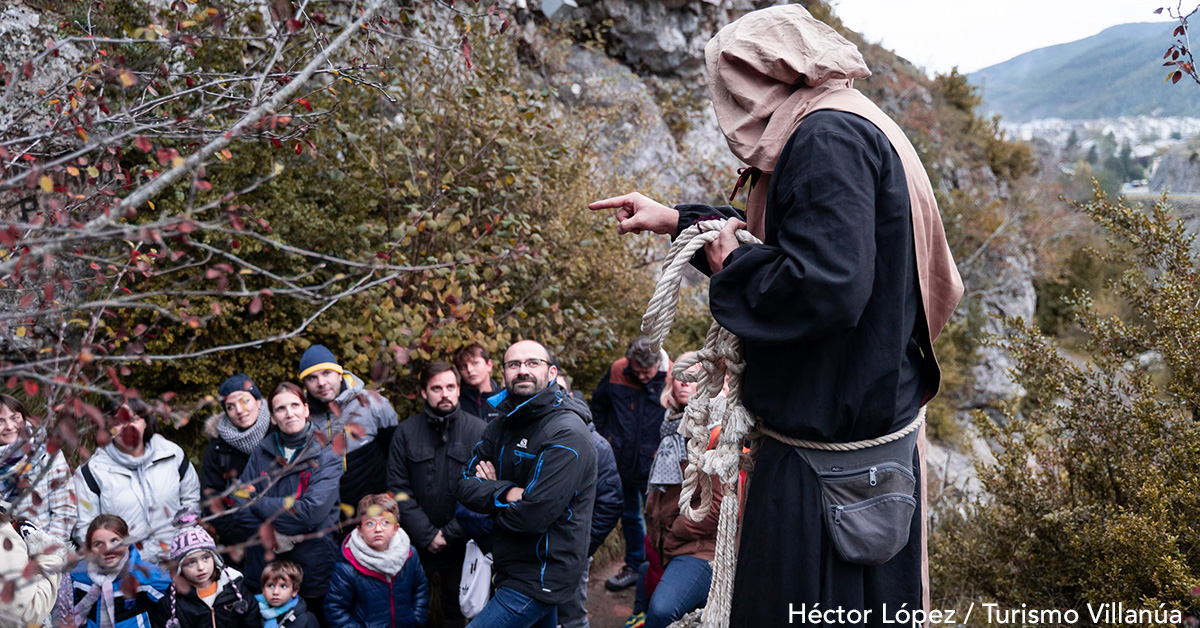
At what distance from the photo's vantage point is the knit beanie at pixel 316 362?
432cm

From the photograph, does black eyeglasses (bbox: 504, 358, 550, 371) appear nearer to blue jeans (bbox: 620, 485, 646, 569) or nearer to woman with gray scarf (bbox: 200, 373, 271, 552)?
woman with gray scarf (bbox: 200, 373, 271, 552)

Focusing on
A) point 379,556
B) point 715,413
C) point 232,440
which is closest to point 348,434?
point 232,440

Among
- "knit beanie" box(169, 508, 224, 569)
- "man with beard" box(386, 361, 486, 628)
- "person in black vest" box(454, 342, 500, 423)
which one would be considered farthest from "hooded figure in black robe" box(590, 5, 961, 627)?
"person in black vest" box(454, 342, 500, 423)

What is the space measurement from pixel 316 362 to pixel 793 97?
3331 millimetres

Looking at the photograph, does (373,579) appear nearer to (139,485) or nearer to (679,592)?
(139,485)

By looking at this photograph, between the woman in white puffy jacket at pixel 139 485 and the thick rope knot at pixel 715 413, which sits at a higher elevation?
the thick rope knot at pixel 715 413

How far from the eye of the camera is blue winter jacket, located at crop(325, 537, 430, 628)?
3842mm

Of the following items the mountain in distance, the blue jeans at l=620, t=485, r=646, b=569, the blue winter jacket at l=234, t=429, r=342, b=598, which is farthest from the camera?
the mountain in distance

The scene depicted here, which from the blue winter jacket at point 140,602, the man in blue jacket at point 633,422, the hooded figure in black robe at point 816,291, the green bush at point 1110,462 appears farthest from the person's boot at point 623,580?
the hooded figure in black robe at point 816,291

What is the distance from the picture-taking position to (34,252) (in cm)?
145

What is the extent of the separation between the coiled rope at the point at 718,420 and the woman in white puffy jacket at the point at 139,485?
2.75 m

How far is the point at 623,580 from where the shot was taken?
213 inches

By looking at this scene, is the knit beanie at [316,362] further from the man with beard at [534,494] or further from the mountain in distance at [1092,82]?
the mountain in distance at [1092,82]

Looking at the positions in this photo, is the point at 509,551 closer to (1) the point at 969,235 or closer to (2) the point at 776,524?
(2) the point at 776,524
